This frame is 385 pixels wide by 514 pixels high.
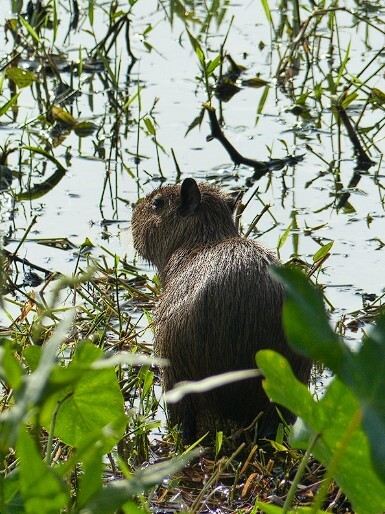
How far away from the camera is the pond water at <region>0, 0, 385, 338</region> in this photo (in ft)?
16.7

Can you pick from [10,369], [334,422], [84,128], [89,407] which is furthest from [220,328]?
[84,128]

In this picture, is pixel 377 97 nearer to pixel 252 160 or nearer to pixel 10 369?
pixel 252 160

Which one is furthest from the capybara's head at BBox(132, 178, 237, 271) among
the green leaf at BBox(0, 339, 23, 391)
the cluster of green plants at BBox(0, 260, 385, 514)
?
the green leaf at BBox(0, 339, 23, 391)

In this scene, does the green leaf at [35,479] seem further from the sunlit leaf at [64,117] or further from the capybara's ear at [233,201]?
the sunlit leaf at [64,117]

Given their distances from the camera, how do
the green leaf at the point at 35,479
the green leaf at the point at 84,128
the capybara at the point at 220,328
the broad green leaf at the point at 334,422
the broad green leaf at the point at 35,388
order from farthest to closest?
1. the green leaf at the point at 84,128
2. the capybara at the point at 220,328
3. the broad green leaf at the point at 334,422
4. the green leaf at the point at 35,479
5. the broad green leaf at the point at 35,388

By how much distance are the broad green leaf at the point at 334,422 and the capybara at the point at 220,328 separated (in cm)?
167

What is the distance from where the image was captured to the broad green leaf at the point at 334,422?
5.07 feet

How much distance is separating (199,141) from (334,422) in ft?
15.6

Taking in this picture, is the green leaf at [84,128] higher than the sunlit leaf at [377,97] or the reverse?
higher

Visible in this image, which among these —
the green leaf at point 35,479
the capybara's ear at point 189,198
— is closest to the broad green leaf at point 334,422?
the green leaf at point 35,479

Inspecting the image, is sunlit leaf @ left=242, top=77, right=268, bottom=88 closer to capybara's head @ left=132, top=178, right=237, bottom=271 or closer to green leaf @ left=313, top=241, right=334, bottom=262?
capybara's head @ left=132, top=178, right=237, bottom=271

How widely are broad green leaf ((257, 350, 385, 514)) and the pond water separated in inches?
104

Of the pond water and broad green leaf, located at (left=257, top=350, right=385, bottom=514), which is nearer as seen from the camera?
broad green leaf, located at (left=257, top=350, right=385, bottom=514)

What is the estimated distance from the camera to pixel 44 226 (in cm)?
521
